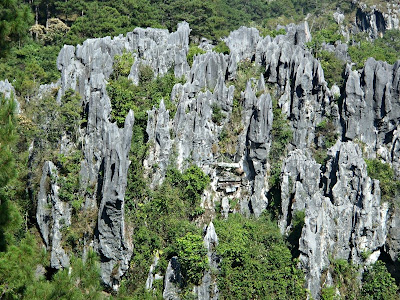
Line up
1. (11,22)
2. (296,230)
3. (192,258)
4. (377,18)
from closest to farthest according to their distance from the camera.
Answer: (11,22), (192,258), (296,230), (377,18)

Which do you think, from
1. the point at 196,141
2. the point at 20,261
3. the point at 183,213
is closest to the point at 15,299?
the point at 20,261

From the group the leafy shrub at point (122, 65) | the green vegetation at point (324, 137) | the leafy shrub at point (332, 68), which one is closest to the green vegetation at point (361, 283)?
the green vegetation at point (324, 137)

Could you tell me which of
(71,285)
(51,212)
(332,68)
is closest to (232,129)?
(332,68)

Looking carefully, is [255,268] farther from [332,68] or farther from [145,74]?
[332,68]

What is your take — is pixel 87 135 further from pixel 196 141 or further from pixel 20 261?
pixel 20 261

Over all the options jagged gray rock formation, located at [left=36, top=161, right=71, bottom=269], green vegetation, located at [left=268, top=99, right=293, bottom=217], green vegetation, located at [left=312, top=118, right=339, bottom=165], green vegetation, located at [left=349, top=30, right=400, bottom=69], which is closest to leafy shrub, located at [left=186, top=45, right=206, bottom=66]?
green vegetation, located at [left=268, top=99, right=293, bottom=217]

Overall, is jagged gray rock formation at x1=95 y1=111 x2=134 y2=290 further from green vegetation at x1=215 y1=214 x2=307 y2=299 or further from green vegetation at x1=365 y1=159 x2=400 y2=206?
green vegetation at x1=365 y1=159 x2=400 y2=206

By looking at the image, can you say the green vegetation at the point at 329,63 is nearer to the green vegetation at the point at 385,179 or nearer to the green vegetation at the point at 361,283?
the green vegetation at the point at 385,179
